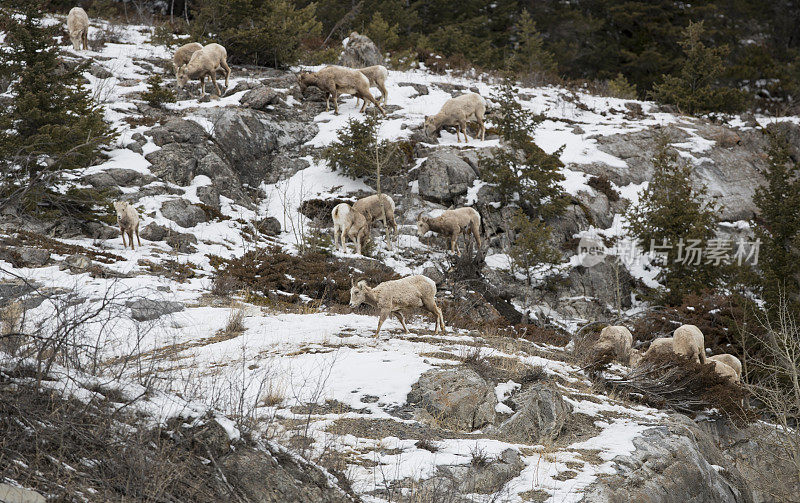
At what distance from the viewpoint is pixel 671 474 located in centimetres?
680

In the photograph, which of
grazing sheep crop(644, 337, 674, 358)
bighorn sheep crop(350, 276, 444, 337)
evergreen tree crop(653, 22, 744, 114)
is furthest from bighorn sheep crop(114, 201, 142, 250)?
evergreen tree crop(653, 22, 744, 114)

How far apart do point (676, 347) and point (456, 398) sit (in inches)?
244

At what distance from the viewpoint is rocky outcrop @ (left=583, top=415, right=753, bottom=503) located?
613cm

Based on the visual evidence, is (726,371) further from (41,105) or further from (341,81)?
(341,81)

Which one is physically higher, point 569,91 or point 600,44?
point 600,44

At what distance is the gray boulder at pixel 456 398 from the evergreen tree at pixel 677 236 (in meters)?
12.6

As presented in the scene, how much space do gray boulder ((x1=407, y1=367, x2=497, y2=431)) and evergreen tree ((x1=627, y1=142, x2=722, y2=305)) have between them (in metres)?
12.6

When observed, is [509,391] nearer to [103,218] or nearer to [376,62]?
[103,218]

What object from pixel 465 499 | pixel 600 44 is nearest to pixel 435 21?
pixel 600 44

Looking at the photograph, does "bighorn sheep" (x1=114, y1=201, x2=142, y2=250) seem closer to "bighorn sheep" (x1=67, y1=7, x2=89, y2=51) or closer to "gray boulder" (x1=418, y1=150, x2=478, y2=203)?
"gray boulder" (x1=418, y1=150, x2=478, y2=203)

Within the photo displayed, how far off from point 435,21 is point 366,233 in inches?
941

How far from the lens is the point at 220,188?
2044 cm

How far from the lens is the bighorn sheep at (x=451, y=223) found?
19.5 m

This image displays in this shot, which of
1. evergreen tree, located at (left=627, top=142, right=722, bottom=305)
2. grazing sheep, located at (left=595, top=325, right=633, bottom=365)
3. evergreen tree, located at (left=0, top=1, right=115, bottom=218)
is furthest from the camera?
evergreen tree, located at (left=627, top=142, right=722, bottom=305)
